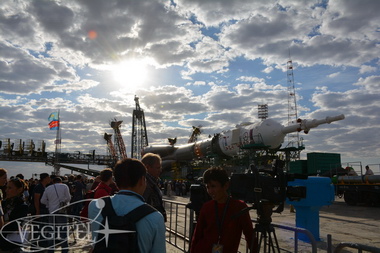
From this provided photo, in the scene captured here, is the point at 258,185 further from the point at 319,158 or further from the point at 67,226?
the point at 319,158

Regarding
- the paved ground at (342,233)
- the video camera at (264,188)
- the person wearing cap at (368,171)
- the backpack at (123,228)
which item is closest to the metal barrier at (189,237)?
the paved ground at (342,233)

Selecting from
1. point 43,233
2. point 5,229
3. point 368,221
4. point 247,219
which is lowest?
point 368,221

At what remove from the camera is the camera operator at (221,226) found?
A: 10.5 feet

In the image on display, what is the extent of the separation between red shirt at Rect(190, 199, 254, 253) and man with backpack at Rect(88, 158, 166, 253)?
1.13 m

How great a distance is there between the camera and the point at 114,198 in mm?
2281

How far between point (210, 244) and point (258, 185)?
2.74ft

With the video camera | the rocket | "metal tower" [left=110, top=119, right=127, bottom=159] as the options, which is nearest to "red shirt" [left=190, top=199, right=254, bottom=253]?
the video camera

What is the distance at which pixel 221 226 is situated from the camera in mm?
3182

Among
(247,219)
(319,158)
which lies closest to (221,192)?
(247,219)

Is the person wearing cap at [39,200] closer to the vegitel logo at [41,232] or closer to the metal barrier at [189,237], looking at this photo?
the vegitel logo at [41,232]

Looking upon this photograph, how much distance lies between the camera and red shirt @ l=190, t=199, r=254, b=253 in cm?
321

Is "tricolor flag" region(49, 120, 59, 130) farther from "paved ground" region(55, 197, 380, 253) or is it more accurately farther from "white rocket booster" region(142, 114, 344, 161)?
"paved ground" region(55, 197, 380, 253)

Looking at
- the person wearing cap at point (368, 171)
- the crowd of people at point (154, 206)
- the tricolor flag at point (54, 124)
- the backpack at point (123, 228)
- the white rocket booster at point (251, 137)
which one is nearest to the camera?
the backpack at point (123, 228)

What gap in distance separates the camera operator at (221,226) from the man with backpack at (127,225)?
112 centimetres
